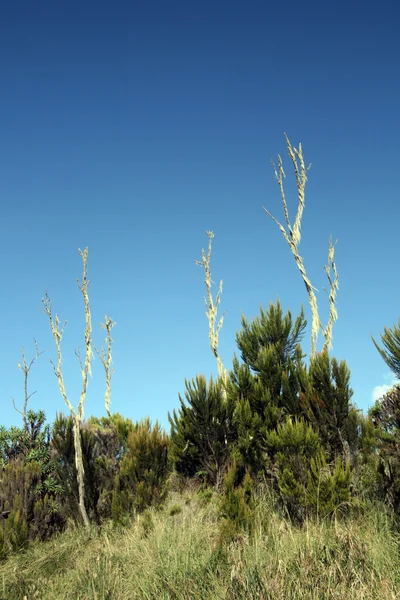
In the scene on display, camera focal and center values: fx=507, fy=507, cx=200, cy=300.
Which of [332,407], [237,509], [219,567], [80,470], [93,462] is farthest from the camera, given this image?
[93,462]

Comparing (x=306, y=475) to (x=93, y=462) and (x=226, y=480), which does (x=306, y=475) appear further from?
(x=93, y=462)

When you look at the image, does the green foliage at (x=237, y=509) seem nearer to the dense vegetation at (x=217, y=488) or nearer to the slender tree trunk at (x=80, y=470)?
the dense vegetation at (x=217, y=488)

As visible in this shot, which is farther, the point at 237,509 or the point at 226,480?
the point at 226,480

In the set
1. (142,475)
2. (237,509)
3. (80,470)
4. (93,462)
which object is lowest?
(237,509)

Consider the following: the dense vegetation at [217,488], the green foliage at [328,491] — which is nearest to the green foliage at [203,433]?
the dense vegetation at [217,488]

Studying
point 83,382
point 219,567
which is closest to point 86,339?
point 83,382

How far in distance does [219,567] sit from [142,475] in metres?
5.71

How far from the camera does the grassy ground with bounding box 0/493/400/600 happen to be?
4789mm

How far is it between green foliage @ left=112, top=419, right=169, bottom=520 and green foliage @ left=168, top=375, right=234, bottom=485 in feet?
1.27

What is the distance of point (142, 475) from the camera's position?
36.9 feet

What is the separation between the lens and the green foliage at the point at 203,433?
457 inches

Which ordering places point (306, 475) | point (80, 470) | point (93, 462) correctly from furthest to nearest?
point (93, 462)
point (80, 470)
point (306, 475)

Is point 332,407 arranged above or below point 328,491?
above

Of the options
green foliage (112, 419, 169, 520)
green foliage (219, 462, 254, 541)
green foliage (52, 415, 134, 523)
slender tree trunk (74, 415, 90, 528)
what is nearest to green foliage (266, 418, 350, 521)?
green foliage (219, 462, 254, 541)
